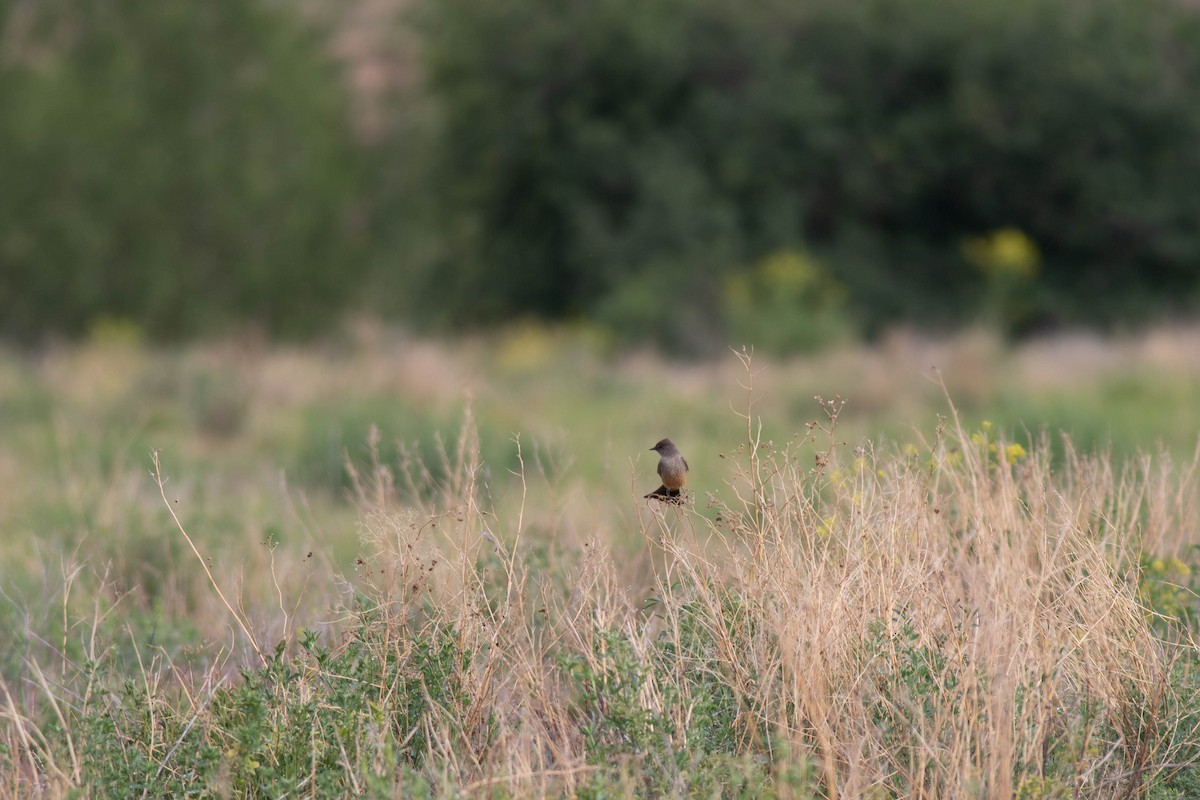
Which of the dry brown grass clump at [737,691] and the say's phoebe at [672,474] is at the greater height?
the say's phoebe at [672,474]

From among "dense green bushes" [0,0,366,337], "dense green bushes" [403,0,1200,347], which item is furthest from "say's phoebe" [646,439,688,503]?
"dense green bushes" [0,0,366,337]

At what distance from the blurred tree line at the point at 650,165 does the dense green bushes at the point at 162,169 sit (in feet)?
0.14

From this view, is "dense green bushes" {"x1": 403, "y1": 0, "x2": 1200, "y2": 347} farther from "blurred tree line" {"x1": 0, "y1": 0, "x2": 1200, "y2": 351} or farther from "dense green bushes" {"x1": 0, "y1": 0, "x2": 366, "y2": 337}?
"dense green bushes" {"x1": 0, "y1": 0, "x2": 366, "y2": 337}

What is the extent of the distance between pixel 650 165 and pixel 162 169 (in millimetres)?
7037

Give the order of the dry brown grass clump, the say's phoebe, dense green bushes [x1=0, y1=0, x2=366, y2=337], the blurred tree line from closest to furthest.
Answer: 1. the dry brown grass clump
2. the say's phoebe
3. dense green bushes [x1=0, y1=0, x2=366, y2=337]
4. the blurred tree line

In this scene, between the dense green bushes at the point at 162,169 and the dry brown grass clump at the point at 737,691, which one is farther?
the dense green bushes at the point at 162,169

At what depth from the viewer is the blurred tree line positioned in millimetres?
18484

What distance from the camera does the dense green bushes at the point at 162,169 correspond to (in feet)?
57.7

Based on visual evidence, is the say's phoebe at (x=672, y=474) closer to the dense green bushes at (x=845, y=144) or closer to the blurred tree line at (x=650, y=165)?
the blurred tree line at (x=650, y=165)

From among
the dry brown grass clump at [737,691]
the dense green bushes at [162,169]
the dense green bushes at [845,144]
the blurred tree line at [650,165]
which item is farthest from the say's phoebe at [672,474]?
the dense green bushes at [162,169]

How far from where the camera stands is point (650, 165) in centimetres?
1980

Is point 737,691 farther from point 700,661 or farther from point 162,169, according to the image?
point 162,169

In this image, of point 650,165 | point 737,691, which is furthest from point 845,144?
point 737,691

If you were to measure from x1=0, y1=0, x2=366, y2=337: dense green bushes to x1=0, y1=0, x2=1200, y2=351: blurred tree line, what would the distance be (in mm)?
43
